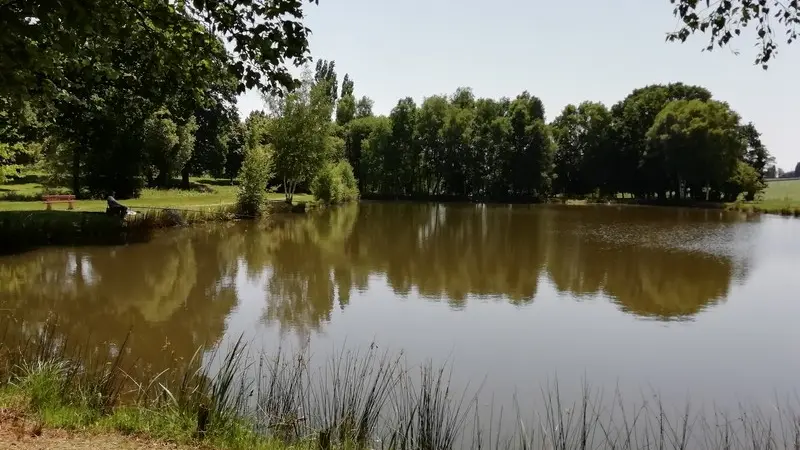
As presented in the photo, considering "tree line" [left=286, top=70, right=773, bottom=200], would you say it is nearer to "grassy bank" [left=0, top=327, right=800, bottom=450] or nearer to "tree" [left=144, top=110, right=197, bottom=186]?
"tree" [left=144, top=110, right=197, bottom=186]

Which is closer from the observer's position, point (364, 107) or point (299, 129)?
point (299, 129)

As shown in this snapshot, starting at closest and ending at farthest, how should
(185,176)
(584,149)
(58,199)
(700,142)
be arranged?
(58,199)
(185,176)
(700,142)
(584,149)

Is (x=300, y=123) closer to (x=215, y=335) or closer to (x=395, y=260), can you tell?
(x=395, y=260)

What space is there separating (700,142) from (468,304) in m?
41.9

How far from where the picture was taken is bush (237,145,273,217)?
93.1 ft

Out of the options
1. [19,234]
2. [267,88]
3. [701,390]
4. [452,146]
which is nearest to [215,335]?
[267,88]

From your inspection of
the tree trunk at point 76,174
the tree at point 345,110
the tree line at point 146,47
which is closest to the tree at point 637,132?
the tree at point 345,110

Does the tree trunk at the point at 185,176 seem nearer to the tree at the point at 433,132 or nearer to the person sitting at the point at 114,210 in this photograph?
the person sitting at the point at 114,210

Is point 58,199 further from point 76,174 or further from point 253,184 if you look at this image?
point 253,184

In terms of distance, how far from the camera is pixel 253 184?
28.8 m

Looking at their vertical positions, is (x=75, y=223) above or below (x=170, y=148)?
below

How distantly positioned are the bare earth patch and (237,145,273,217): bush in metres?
24.6

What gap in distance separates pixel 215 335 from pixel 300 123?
2868 centimetres

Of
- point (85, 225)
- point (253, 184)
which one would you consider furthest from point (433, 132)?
point (85, 225)
